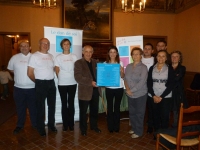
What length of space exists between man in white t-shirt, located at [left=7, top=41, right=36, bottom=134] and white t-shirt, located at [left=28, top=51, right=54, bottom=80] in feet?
1.19

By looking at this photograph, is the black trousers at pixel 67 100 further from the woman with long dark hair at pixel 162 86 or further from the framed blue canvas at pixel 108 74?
the woman with long dark hair at pixel 162 86

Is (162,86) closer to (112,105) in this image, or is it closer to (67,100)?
(112,105)

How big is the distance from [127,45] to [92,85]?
4.35 feet

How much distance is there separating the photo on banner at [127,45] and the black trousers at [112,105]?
0.87m

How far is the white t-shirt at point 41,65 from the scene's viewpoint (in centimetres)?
306

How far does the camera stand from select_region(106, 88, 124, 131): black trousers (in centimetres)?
316

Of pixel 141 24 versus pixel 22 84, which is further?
pixel 141 24

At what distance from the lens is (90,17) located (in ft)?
25.8

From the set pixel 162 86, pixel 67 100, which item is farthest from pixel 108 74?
pixel 67 100

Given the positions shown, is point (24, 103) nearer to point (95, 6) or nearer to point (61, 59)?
point (61, 59)

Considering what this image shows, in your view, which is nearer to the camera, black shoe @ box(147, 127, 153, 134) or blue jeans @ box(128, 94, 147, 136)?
blue jeans @ box(128, 94, 147, 136)

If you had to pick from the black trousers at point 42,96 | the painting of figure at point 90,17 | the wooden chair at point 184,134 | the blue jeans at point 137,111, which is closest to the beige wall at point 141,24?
the painting of figure at point 90,17

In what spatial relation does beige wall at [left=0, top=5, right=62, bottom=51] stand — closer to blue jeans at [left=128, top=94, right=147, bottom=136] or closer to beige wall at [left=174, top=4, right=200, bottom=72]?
beige wall at [left=174, top=4, right=200, bottom=72]

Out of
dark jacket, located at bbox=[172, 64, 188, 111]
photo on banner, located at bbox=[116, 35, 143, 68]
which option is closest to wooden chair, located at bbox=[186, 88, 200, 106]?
photo on banner, located at bbox=[116, 35, 143, 68]
